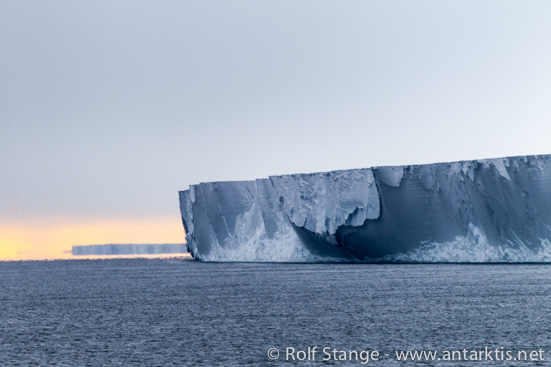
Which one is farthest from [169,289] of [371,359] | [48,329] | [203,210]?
[203,210]

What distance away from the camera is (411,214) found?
91.0ft

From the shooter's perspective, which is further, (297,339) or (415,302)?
(415,302)

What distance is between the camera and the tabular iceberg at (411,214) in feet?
86.1

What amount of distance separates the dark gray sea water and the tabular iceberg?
21.2 ft

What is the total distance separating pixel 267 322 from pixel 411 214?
16363 mm

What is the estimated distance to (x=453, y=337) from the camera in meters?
9.95

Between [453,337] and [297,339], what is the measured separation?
1.74m

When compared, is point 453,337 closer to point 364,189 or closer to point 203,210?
point 364,189

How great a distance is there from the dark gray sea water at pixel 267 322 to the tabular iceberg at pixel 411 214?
646 centimetres

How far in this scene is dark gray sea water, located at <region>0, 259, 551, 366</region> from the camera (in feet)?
29.7
